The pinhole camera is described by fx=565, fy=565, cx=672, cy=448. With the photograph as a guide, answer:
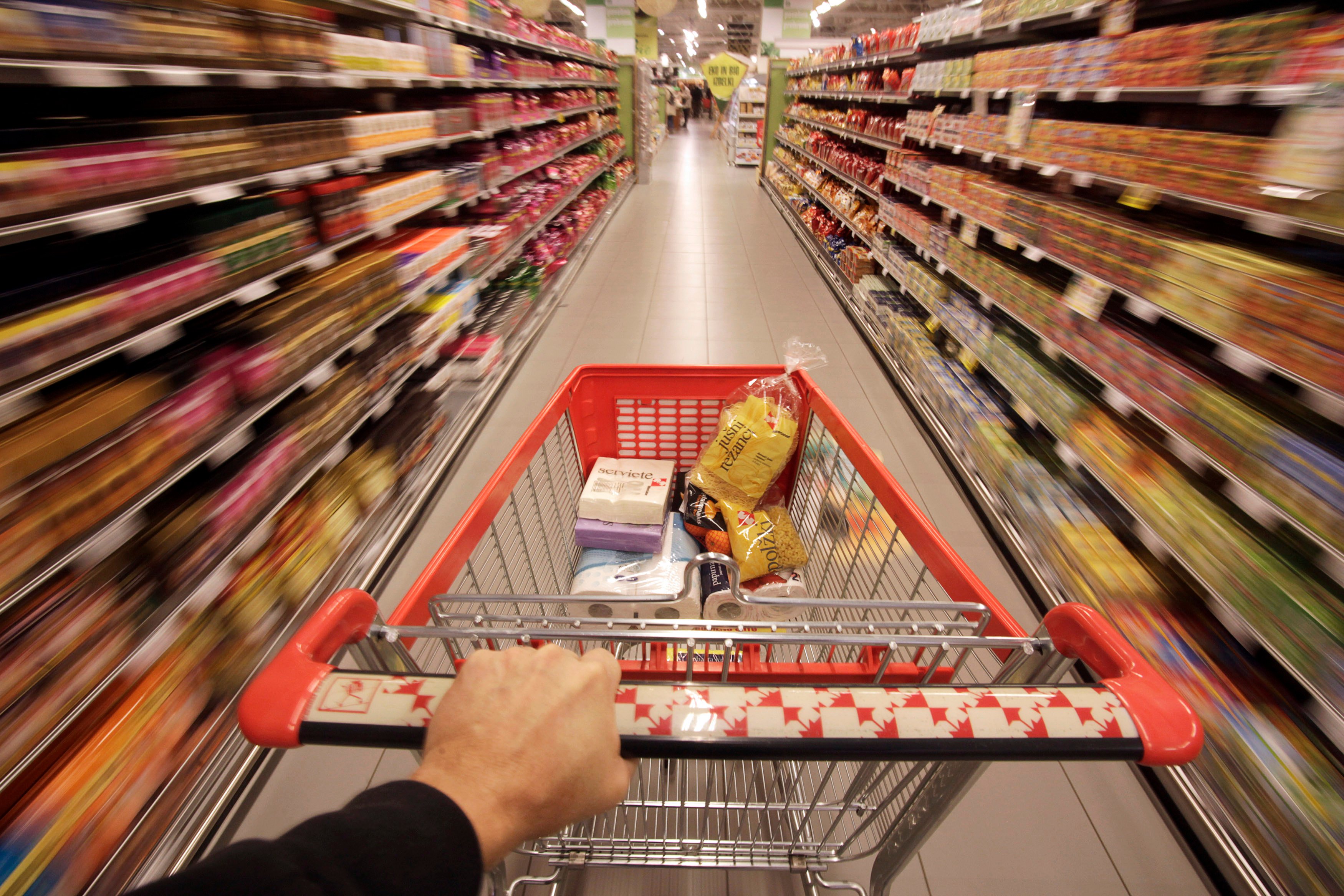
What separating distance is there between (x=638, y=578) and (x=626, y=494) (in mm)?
227

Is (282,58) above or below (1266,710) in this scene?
above

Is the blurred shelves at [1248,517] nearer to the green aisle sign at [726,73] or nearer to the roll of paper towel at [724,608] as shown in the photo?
the roll of paper towel at [724,608]

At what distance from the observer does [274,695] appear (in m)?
0.58

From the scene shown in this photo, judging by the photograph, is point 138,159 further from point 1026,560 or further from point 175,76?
point 1026,560

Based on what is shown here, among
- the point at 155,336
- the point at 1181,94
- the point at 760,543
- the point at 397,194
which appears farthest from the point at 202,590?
the point at 1181,94

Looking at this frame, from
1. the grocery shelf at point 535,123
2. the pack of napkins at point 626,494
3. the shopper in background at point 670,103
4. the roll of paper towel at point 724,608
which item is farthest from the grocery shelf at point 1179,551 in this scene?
the shopper in background at point 670,103

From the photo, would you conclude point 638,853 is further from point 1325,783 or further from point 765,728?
point 1325,783

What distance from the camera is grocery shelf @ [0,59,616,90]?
98 cm

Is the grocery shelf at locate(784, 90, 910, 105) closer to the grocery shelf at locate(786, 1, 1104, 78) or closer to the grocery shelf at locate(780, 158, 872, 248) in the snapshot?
the grocery shelf at locate(786, 1, 1104, 78)

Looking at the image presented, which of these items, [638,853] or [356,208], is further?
[356,208]

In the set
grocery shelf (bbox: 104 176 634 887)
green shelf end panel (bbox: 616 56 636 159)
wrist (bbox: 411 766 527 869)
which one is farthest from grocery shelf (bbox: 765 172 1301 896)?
green shelf end panel (bbox: 616 56 636 159)

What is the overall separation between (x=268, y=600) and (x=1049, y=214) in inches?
119

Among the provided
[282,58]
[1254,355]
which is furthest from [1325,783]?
[282,58]

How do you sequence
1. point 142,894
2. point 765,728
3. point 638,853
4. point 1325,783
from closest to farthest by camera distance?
point 142,894
point 765,728
point 638,853
point 1325,783
